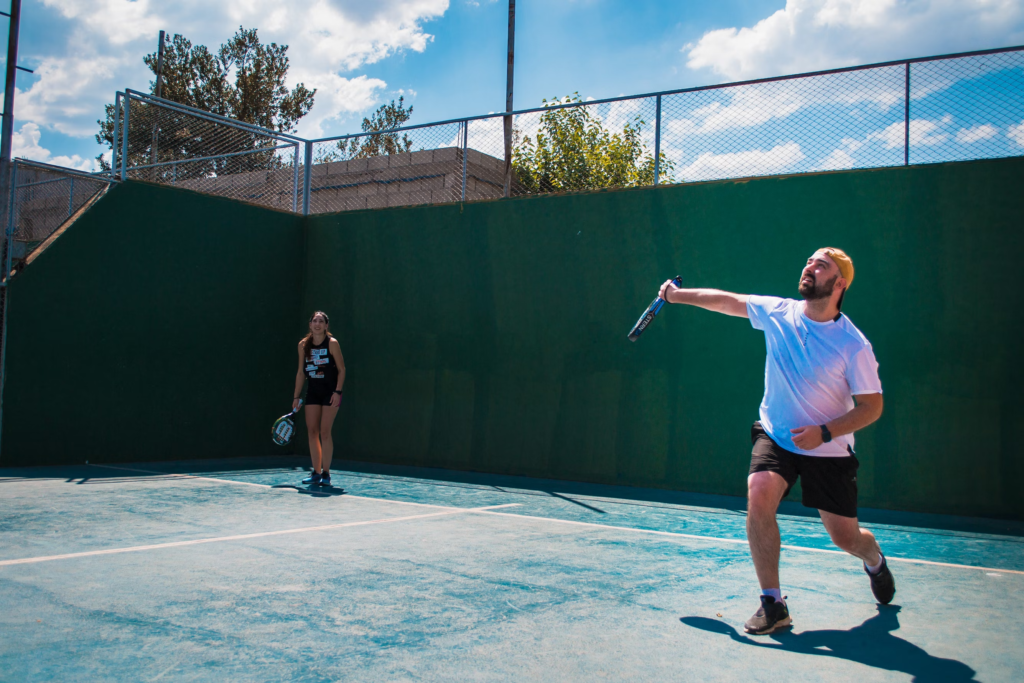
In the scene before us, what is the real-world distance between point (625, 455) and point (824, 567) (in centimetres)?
391

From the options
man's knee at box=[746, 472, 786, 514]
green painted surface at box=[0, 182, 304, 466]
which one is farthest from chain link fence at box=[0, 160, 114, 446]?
man's knee at box=[746, 472, 786, 514]

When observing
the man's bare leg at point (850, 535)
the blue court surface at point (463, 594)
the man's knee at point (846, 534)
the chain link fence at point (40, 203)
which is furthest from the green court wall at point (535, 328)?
the man's knee at point (846, 534)

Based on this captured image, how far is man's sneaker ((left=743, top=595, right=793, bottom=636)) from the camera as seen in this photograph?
324cm

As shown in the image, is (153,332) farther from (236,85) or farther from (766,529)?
(236,85)

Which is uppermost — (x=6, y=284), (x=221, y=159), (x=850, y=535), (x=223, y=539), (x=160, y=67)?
(x=160, y=67)

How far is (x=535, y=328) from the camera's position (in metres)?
9.23

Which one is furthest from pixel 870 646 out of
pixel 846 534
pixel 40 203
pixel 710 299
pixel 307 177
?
pixel 40 203

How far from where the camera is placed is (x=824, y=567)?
470cm

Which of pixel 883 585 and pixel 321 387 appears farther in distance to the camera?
pixel 321 387

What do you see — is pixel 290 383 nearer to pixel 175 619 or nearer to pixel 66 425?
pixel 66 425

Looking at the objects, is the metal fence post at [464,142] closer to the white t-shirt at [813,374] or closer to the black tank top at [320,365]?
the black tank top at [320,365]

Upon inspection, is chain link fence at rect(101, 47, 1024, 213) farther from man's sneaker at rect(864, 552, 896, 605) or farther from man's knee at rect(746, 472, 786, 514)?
man's knee at rect(746, 472, 786, 514)

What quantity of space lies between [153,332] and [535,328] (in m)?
4.49

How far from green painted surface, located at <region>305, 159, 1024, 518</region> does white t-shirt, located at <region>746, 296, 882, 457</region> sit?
174 inches
